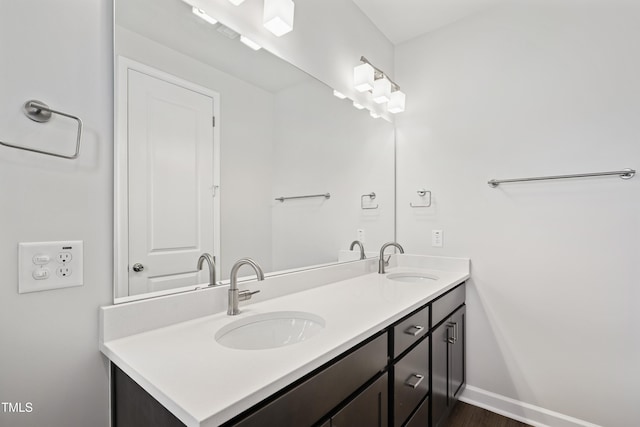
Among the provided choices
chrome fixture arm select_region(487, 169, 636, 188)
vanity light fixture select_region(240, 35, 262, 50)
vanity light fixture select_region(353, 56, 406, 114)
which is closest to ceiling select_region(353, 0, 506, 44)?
vanity light fixture select_region(353, 56, 406, 114)

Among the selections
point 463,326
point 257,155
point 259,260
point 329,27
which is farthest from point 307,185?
point 463,326

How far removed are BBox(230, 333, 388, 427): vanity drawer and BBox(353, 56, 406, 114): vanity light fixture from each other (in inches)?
62.6

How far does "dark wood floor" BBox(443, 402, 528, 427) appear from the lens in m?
1.82

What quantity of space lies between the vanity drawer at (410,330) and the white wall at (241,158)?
0.62m

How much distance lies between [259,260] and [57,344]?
73 cm

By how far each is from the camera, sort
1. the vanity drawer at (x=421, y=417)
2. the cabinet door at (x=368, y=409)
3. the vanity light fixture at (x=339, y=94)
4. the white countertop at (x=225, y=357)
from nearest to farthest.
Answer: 1. the white countertop at (x=225, y=357)
2. the cabinet door at (x=368, y=409)
3. the vanity drawer at (x=421, y=417)
4. the vanity light fixture at (x=339, y=94)

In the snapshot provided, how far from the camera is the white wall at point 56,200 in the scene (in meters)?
0.74

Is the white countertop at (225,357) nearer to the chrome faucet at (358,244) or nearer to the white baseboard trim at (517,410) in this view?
the chrome faucet at (358,244)

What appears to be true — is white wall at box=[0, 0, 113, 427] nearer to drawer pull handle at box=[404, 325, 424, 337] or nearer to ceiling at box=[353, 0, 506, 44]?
drawer pull handle at box=[404, 325, 424, 337]

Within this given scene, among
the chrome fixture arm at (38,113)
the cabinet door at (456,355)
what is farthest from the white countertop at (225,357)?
the cabinet door at (456,355)

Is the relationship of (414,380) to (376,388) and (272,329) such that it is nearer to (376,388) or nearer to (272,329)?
(376,388)

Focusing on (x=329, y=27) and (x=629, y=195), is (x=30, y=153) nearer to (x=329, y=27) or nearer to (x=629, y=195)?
(x=329, y=27)

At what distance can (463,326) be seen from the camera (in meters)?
2.03

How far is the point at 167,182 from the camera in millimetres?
1077
